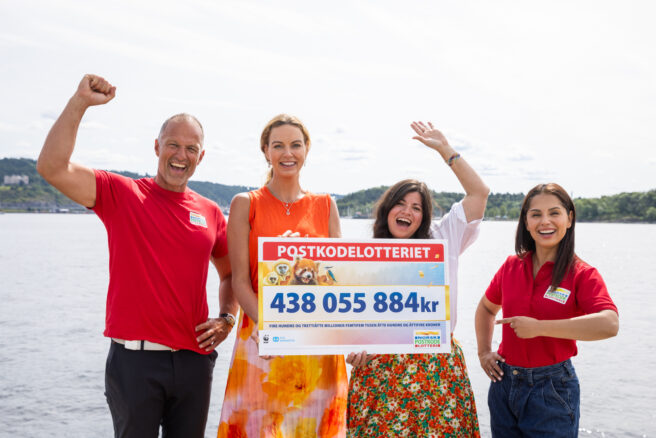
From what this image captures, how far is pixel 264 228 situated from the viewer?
3645 mm

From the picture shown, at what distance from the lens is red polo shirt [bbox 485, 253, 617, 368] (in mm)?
3338

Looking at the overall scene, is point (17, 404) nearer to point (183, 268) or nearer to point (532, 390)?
point (183, 268)

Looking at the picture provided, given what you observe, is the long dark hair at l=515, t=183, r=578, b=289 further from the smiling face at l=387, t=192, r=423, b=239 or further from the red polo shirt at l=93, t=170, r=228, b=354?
the red polo shirt at l=93, t=170, r=228, b=354

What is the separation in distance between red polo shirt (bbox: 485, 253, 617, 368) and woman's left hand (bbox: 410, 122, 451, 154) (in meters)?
0.95

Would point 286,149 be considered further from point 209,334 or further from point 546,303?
point 546,303

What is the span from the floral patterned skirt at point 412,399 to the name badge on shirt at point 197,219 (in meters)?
1.43

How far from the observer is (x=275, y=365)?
3609 mm

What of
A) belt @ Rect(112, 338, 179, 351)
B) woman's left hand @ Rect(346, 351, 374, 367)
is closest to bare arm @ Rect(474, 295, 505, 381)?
woman's left hand @ Rect(346, 351, 374, 367)

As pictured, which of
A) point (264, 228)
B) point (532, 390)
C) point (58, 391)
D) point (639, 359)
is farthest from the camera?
point (639, 359)

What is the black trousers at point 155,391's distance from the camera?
3.46 metres

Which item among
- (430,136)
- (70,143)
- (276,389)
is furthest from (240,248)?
(430,136)

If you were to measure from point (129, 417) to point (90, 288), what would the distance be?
20.0m

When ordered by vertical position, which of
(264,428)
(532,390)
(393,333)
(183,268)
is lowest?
(264,428)

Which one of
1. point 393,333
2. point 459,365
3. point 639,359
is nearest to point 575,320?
point 459,365
